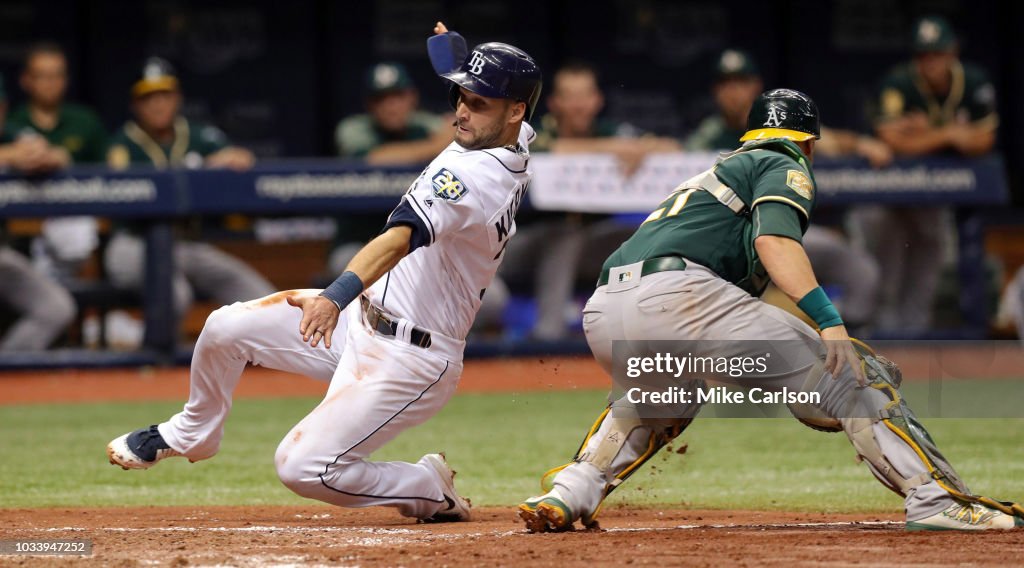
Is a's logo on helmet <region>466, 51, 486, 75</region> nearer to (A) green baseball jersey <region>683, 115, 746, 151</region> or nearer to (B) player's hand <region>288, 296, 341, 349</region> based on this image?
(B) player's hand <region>288, 296, 341, 349</region>

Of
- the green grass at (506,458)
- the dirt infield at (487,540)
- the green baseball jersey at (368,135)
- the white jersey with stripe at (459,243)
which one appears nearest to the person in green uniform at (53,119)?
the green baseball jersey at (368,135)

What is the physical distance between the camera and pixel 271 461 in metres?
6.61

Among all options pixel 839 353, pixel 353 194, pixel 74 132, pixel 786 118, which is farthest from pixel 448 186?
pixel 74 132

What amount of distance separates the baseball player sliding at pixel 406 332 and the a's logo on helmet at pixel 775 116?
73 centimetres

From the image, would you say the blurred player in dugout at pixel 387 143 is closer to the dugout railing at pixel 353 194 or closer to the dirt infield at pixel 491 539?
the dugout railing at pixel 353 194

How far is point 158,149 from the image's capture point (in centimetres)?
996

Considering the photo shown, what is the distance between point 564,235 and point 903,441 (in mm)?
5962

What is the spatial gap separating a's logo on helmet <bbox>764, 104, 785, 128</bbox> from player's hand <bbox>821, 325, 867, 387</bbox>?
75cm

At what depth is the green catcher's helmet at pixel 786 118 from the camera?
4547 millimetres

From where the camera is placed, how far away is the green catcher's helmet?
14.9ft

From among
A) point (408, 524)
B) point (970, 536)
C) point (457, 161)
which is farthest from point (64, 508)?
point (970, 536)

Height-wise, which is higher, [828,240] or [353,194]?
[353,194]

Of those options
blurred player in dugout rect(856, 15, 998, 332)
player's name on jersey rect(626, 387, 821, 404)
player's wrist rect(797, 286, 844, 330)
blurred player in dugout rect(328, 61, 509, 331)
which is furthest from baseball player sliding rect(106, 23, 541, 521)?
Answer: blurred player in dugout rect(856, 15, 998, 332)

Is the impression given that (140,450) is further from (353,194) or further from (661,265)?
(353,194)
